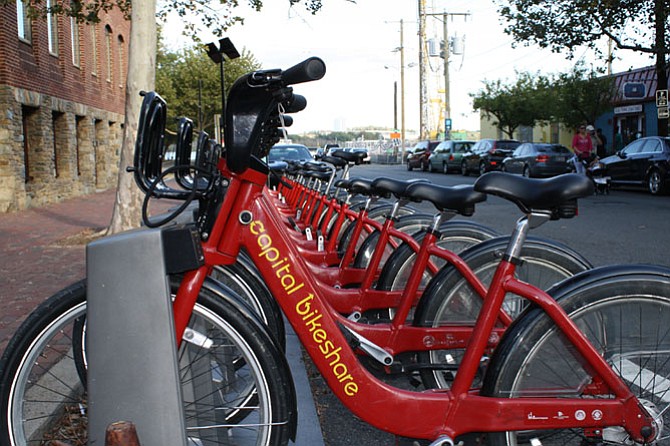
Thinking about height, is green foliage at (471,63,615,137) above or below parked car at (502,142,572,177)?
above

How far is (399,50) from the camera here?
220 ft

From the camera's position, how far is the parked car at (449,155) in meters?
35.9

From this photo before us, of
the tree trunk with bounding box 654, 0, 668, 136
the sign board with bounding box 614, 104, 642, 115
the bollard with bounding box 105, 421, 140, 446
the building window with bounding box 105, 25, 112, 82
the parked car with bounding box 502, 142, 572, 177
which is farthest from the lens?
the sign board with bounding box 614, 104, 642, 115

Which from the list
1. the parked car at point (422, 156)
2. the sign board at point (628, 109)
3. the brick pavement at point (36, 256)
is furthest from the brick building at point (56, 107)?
the sign board at point (628, 109)

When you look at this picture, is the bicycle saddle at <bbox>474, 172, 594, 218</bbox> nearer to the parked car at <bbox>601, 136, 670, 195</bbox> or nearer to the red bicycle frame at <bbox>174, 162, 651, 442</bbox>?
the red bicycle frame at <bbox>174, 162, 651, 442</bbox>

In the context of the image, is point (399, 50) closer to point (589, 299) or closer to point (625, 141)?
point (625, 141)

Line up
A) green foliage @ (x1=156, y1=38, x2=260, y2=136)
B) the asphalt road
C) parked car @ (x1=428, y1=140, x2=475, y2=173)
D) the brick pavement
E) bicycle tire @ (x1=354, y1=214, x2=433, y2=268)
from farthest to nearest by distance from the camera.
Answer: green foliage @ (x1=156, y1=38, x2=260, y2=136), parked car @ (x1=428, y1=140, x2=475, y2=173), the brick pavement, bicycle tire @ (x1=354, y1=214, x2=433, y2=268), the asphalt road

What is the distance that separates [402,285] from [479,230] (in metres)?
0.60

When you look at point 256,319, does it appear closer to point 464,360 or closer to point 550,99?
point 464,360

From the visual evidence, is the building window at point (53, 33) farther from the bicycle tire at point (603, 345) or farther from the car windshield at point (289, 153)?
the bicycle tire at point (603, 345)

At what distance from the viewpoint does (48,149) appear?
19.7 metres

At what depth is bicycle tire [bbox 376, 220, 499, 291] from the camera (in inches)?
174

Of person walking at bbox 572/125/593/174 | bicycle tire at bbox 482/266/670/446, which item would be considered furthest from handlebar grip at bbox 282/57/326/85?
person walking at bbox 572/125/593/174

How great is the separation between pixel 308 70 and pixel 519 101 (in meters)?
43.4
